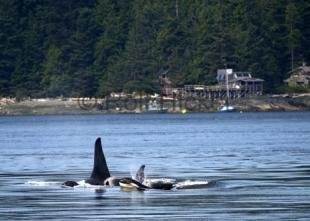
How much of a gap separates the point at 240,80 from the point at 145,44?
12.2 meters

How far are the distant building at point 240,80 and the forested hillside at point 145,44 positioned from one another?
0.97 metres

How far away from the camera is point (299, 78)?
179m

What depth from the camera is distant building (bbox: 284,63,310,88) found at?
178 metres

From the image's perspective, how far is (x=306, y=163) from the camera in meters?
58.2

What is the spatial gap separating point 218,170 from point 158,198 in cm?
1235

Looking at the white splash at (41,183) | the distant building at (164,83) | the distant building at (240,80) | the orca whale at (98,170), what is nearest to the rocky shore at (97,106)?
the distant building at (164,83)

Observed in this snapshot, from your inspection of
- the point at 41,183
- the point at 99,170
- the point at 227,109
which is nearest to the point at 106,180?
the point at 99,170

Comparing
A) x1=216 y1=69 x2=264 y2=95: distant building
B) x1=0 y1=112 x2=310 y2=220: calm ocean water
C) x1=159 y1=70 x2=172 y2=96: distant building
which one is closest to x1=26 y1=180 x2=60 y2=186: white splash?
x1=0 y1=112 x2=310 y2=220: calm ocean water

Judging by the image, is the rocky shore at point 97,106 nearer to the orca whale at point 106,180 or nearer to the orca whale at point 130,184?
the orca whale at point 106,180

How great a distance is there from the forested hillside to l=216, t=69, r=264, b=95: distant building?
974mm

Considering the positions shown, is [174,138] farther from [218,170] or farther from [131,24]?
[131,24]

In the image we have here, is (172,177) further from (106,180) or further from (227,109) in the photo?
(227,109)

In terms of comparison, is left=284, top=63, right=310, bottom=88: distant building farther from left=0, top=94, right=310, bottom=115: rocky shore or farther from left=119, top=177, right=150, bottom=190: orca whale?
left=119, top=177, right=150, bottom=190: orca whale

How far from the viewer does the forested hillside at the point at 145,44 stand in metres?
180
